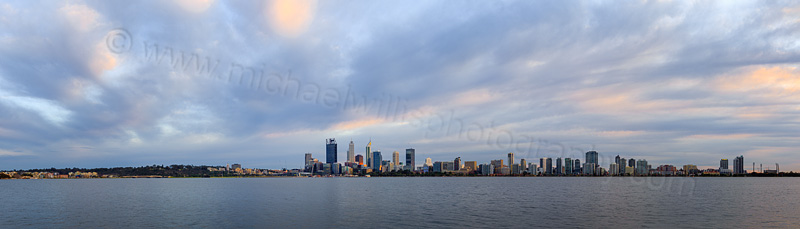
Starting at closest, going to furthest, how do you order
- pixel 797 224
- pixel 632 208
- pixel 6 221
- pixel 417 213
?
1. pixel 797 224
2. pixel 6 221
3. pixel 417 213
4. pixel 632 208

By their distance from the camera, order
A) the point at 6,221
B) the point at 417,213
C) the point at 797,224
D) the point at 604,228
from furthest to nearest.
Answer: the point at 417,213, the point at 6,221, the point at 797,224, the point at 604,228

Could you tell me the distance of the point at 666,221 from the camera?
67.5 meters

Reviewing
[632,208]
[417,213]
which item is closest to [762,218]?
[632,208]

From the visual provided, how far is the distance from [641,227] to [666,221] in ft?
27.9

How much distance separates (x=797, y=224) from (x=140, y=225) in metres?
90.9

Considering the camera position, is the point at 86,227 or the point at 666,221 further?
the point at 666,221

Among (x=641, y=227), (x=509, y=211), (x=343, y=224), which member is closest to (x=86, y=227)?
(x=343, y=224)

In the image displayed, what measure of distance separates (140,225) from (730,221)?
83964mm

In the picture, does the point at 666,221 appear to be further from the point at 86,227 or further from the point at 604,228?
the point at 86,227

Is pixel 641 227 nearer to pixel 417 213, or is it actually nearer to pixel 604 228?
pixel 604 228

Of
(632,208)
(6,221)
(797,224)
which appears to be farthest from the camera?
(632,208)

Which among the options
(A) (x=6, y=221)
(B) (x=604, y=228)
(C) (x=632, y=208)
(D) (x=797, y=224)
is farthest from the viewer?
(C) (x=632, y=208)

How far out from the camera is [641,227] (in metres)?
61.9

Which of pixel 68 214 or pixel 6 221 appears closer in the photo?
pixel 6 221
